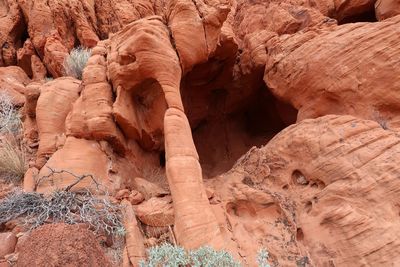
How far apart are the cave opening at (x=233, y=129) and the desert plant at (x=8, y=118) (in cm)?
403

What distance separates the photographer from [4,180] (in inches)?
192

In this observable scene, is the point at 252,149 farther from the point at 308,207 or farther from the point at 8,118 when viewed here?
the point at 8,118

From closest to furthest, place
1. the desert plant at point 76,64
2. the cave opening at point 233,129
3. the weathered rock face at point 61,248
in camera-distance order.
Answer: the weathered rock face at point 61,248
the desert plant at point 76,64
the cave opening at point 233,129

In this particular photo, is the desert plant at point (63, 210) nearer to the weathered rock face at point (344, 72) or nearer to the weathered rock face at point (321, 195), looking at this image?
the weathered rock face at point (321, 195)

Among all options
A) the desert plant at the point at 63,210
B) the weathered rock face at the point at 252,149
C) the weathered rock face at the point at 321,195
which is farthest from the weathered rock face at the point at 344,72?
the desert plant at the point at 63,210

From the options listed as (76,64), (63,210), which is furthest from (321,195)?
(76,64)

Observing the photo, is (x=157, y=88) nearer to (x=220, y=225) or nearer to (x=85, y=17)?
(x=220, y=225)

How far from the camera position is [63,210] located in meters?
3.73

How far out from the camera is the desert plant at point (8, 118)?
5.80m

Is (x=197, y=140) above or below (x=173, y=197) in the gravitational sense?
below

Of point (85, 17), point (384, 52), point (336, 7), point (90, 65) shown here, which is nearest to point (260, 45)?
point (336, 7)

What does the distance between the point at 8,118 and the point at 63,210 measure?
10.9ft

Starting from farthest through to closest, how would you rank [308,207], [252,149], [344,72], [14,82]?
[14,82] < [252,149] < [344,72] < [308,207]

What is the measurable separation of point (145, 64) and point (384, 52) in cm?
357
